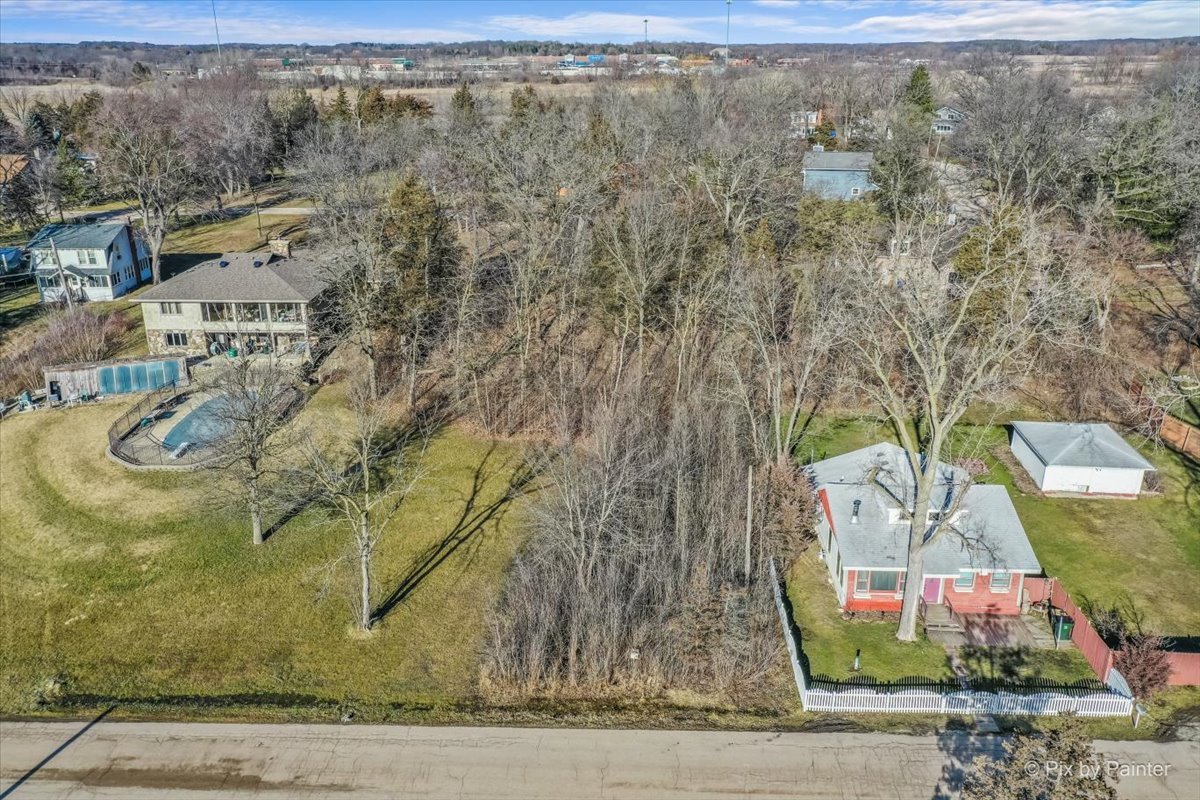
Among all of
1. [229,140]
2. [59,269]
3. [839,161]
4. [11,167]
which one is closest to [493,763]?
[59,269]

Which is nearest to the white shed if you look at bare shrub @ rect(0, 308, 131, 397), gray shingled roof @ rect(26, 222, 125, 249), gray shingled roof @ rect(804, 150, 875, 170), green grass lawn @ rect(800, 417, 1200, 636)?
green grass lawn @ rect(800, 417, 1200, 636)

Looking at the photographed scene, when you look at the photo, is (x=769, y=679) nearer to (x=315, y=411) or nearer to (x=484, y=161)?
(x=315, y=411)

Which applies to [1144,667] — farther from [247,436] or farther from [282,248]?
[282,248]

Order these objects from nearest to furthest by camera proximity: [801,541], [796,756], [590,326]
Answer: [796,756]
[801,541]
[590,326]

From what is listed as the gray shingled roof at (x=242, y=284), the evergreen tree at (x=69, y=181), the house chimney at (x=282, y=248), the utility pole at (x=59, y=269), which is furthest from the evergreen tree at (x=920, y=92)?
the evergreen tree at (x=69, y=181)

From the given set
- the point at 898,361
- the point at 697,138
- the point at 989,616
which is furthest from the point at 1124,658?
the point at 697,138

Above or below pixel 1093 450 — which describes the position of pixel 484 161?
above

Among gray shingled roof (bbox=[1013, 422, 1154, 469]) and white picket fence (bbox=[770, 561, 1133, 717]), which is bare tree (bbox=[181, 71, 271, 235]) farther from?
Answer: white picket fence (bbox=[770, 561, 1133, 717])
